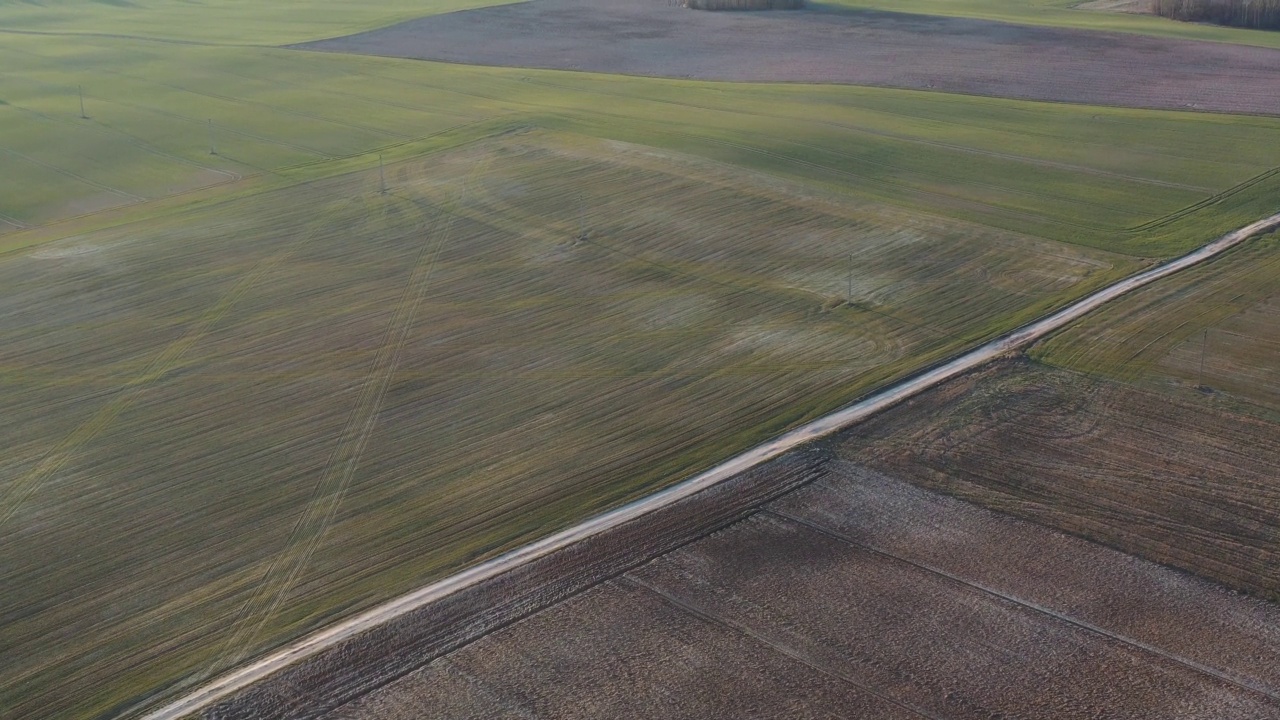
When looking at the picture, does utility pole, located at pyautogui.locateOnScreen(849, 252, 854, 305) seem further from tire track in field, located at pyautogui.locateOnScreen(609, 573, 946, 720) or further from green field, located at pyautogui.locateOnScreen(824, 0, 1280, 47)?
green field, located at pyautogui.locateOnScreen(824, 0, 1280, 47)

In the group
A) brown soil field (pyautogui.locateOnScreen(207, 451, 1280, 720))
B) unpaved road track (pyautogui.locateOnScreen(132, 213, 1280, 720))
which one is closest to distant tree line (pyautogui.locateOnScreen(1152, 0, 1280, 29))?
unpaved road track (pyautogui.locateOnScreen(132, 213, 1280, 720))

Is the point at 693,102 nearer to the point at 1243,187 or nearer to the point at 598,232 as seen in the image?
the point at 598,232

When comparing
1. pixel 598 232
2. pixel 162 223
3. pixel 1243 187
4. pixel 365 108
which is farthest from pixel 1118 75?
pixel 162 223

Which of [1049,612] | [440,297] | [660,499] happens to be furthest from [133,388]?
[1049,612]

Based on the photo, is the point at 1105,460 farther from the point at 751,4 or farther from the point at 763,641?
the point at 751,4

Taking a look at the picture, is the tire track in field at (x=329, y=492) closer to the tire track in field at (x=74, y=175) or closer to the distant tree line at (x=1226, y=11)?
the tire track in field at (x=74, y=175)

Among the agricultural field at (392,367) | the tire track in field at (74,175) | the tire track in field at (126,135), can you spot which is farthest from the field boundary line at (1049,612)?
the tire track in field at (126,135)
